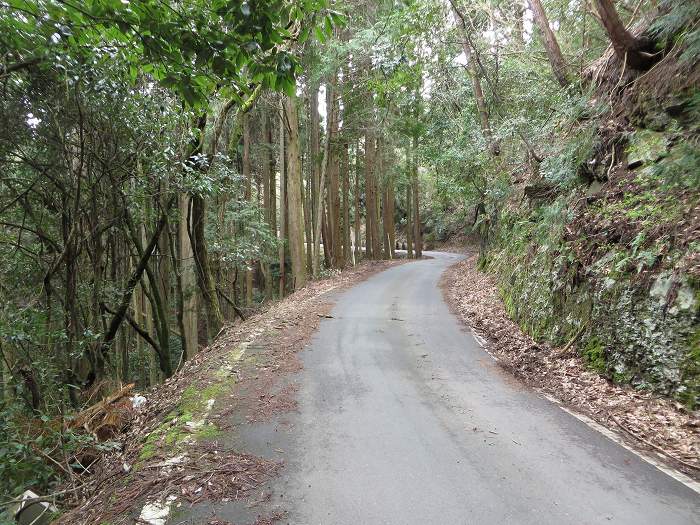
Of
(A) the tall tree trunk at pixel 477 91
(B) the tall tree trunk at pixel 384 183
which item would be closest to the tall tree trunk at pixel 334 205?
(B) the tall tree trunk at pixel 384 183

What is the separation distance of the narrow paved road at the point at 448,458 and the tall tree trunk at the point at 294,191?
9226mm

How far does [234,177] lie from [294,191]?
6029mm

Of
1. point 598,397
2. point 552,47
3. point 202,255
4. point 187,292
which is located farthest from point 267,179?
point 598,397

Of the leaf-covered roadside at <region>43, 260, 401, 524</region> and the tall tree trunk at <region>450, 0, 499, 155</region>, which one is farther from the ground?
the tall tree trunk at <region>450, 0, 499, 155</region>

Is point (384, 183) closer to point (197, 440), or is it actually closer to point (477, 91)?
point (477, 91)

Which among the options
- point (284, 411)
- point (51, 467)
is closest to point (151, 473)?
point (284, 411)

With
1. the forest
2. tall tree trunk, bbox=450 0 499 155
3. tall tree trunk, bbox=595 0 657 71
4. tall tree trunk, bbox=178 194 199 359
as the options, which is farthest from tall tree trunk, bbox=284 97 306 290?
tall tree trunk, bbox=595 0 657 71

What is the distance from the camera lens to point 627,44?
8.03 m

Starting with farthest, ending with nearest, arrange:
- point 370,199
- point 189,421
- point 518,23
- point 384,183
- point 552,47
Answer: point 384,183 < point 370,199 < point 518,23 < point 552,47 < point 189,421

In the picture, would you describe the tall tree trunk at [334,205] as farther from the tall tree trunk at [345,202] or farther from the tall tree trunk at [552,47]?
the tall tree trunk at [552,47]

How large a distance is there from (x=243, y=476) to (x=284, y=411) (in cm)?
140

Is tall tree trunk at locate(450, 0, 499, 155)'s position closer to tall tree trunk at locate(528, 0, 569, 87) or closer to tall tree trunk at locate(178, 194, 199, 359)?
tall tree trunk at locate(528, 0, 569, 87)

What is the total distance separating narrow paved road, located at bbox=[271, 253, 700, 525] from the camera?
3289mm

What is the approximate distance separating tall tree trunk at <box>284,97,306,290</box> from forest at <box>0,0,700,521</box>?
31cm
